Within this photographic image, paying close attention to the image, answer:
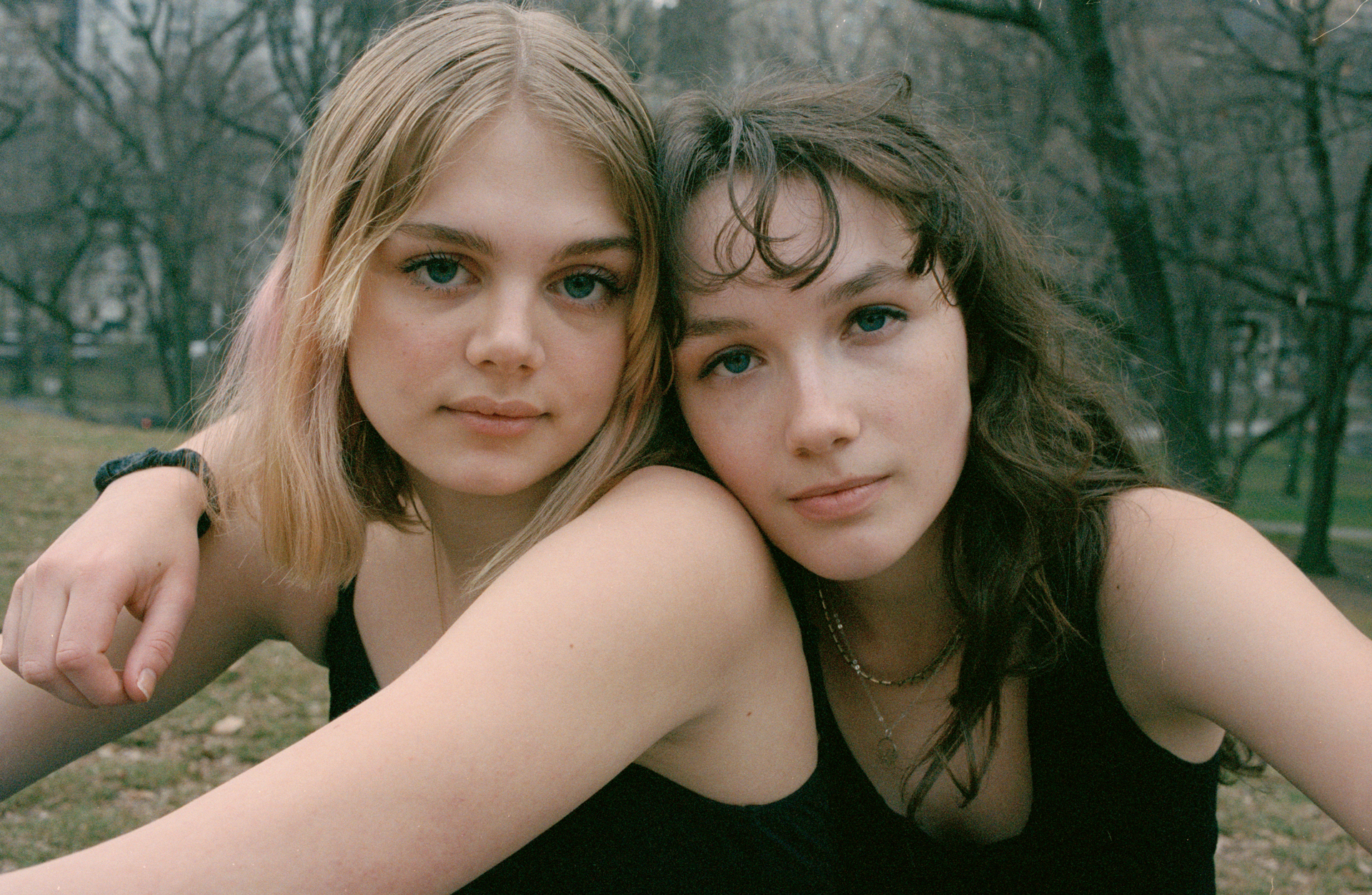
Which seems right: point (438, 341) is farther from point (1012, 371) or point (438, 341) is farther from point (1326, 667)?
point (1326, 667)

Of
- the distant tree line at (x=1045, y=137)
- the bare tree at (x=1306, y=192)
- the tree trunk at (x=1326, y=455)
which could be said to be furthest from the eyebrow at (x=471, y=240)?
the tree trunk at (x=1326, y=455)

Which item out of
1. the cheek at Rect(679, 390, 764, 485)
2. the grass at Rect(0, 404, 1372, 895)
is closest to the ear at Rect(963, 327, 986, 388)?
the cheek at Rect(679, 390, 764, 485)

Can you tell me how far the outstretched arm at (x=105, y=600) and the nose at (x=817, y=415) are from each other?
43.5 inches

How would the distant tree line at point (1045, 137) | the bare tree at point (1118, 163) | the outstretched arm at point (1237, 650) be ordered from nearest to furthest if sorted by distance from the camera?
the outstretched arm at point (1237, 650) → the bare tree at point (1118, 163) → the distant tree line at point (1045, 137)

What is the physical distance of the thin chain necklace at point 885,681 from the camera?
2.19 m

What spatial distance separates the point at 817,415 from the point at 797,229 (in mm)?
355

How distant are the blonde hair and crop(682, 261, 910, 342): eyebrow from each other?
0.10 meters

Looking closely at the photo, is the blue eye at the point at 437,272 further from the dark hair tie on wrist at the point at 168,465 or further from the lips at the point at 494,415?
the dark hair tie on wrist at the point at 168,465

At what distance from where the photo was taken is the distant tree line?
26.3 ft

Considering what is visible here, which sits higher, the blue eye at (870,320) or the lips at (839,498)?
the blue eye at (870,320)

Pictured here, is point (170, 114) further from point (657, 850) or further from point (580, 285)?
point (657, 850)

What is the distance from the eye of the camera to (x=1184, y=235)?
10859 mm

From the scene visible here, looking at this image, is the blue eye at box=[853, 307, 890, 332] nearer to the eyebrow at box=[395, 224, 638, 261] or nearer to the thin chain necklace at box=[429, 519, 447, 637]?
the eyebrow at box=[395, 224, 638, 261]

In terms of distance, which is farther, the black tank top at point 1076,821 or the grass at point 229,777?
the grass at point 229,777
